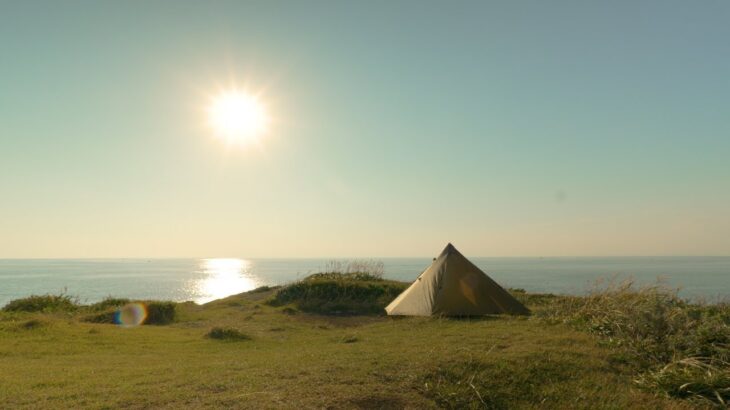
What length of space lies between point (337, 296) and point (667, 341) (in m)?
17.7

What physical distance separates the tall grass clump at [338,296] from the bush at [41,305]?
10.6 meters

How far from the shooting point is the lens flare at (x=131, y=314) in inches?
840

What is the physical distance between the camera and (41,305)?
81.6 feet

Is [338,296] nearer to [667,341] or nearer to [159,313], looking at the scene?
[159,313]

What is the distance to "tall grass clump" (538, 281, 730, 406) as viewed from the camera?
8.50 m

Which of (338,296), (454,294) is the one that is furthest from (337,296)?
(454,294)

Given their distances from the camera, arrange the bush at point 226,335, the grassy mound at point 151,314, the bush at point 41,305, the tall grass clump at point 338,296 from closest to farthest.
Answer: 1. the bush at point 226,335
2. the grassy mound at point 151,314
3. the tall grass clump at point 338,296
4. the bush at point 41,305

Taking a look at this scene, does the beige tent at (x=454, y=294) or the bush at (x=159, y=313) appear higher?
the beige tent at (x=454, y=294)

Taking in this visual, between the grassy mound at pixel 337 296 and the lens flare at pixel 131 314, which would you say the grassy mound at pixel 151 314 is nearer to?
the lens flare at pixel 131 314

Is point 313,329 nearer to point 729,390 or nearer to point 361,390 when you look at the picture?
point 361,390

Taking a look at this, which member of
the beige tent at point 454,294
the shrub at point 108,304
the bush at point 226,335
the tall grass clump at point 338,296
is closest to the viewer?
the bush at point 226,335

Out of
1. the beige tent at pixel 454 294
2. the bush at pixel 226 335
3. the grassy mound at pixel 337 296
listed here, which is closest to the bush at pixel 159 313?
the grassy mound at pixel 337 296

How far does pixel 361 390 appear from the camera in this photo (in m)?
7.73

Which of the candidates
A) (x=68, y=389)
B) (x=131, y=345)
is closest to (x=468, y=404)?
(x=68, y=389)
